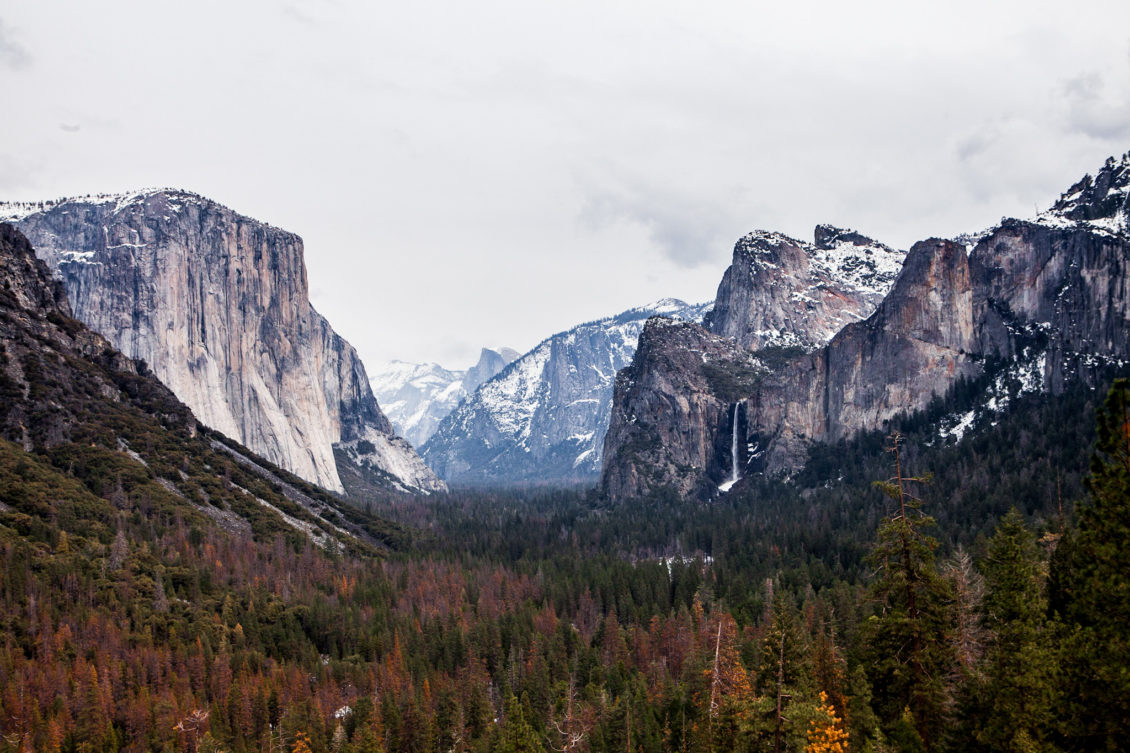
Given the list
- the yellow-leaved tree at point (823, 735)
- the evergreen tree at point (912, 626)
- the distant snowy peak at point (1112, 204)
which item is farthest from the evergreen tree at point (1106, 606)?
the distant snowy peak at point (1112, 204)

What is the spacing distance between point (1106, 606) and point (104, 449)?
14956cm

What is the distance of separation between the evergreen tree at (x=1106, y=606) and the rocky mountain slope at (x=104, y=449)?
113 meters

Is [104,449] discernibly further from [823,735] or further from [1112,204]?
[1112,204]

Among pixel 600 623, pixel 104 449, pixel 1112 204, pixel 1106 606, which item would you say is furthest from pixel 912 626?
pixel 1112 204

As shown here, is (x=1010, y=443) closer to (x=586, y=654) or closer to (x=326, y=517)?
(x=586, y=654)

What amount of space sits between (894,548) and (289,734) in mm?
55224

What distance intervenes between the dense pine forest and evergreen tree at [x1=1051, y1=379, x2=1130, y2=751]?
9 cm

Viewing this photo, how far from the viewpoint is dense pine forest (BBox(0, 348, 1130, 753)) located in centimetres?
3028

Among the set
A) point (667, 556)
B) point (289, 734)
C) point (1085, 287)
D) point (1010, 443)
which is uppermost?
point (1085, 287)

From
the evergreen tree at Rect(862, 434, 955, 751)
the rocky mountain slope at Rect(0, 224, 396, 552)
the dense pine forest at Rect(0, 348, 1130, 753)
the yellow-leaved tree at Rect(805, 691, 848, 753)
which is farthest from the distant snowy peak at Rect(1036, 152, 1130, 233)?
the yellow-leaved tree at Rect(805, 691, 848, 753)

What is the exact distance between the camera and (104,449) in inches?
5433

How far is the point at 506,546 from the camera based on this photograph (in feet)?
570

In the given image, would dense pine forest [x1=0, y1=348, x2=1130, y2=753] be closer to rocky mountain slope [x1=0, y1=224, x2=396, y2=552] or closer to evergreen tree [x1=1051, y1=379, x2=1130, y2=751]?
evergreen tree [x1=1051, y1=379, x2=1130, y2=751]

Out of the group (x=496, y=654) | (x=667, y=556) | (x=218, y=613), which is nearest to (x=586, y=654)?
(x=496, y=654)
